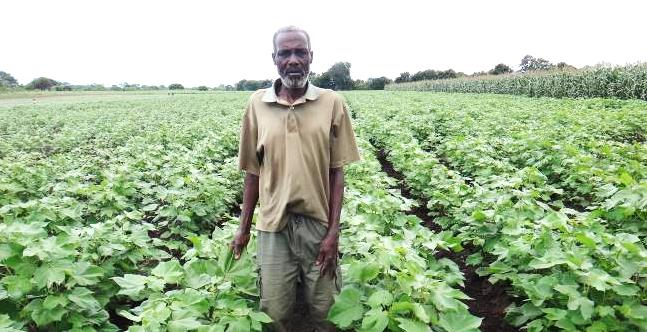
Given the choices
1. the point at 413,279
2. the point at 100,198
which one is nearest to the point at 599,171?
the point at 413,279

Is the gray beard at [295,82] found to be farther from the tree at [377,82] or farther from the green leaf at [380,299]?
the tree at [377,82]

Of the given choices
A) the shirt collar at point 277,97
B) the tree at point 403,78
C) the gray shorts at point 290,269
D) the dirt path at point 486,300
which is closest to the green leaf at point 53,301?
the gray shorts at point 290,269

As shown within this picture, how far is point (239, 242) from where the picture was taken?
9.78 feet

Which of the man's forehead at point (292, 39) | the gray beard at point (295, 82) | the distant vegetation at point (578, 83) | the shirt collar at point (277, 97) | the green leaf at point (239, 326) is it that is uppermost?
the distant vegetation at point (578, 83)

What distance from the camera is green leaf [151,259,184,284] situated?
2803 mm

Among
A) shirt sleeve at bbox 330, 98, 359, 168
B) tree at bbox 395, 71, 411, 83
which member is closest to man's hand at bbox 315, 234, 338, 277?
shirt sleeve at bbox 330, 98, 359, 168

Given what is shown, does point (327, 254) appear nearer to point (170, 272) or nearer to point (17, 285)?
point (170, 272)

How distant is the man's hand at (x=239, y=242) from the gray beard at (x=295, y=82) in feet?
3.21

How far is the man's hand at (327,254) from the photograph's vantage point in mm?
2697

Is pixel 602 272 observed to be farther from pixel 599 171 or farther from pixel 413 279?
pixel 599 171

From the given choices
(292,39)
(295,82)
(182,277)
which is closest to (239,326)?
(182,277)

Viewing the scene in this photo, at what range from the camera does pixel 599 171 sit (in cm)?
537

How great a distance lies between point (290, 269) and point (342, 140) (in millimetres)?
830

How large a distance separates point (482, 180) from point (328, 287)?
12.1ft
